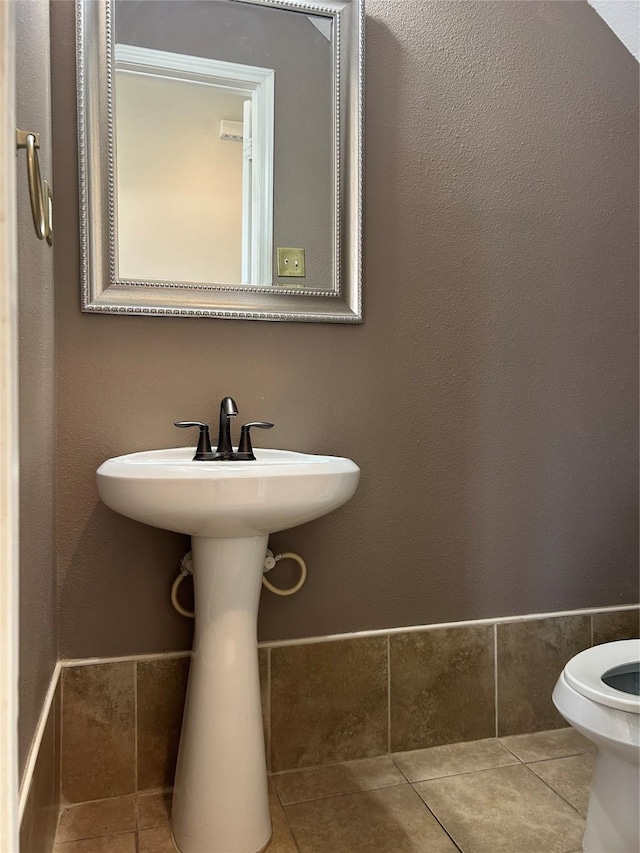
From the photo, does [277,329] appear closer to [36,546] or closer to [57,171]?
[57,171]

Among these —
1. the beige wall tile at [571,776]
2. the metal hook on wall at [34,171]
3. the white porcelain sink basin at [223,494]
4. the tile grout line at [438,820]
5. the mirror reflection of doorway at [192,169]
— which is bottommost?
the beige wall tile at [571,776]

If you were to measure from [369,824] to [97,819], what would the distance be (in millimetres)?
608

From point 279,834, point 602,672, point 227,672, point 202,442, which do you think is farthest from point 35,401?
point 602,672

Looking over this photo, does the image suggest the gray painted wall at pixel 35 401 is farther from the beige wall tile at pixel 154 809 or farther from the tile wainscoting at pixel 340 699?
the beige wall tile at pixel 154 809

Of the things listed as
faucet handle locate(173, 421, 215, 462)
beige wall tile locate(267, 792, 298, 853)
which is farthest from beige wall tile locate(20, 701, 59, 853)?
faucet handle locate(173, 421, 215, 462)

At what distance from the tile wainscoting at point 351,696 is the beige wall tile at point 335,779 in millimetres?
26

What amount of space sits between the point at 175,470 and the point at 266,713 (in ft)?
2.69

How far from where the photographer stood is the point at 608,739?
1.21 metres

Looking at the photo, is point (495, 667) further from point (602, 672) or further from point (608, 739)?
point (608, 739)

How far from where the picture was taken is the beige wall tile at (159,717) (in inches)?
61.8

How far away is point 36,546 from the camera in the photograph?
125 centimetres

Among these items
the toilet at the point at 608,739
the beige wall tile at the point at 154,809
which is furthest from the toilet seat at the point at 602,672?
the beige wall tile at the point at 154,809

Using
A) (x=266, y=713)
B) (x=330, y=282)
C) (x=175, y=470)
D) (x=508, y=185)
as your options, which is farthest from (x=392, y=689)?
(x=508, y=185)

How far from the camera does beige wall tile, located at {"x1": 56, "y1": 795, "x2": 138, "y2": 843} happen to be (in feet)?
4.67
